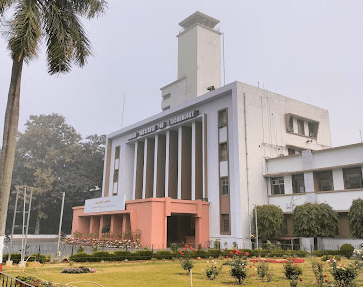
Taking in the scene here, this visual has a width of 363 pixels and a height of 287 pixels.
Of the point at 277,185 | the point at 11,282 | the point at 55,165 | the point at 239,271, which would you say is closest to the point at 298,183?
the point at 277,185

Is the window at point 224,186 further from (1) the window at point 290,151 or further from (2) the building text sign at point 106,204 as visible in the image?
(2) the building text sign at point 106,204

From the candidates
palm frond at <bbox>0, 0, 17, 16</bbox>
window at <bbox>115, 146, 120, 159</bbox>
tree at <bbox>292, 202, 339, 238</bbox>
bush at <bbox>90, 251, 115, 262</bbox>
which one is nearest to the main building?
tree at <bbox>292, 202, 339, 238</bbox>

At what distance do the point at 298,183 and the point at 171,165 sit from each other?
52.0ft

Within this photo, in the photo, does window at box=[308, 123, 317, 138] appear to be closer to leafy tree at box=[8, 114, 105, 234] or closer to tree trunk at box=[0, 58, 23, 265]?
tree trunk at box=[0, 58, 23, 265]

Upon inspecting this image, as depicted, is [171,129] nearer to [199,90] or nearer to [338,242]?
[199,90]

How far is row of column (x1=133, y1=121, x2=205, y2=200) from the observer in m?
40.6

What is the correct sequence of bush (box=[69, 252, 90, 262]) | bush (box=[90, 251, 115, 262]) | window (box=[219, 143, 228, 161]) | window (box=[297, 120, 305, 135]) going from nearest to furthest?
bush (box=[69, 252, 90, 262]) < bush (box=[90, 251, 115, 262]) < window (box=[219, 143, 228, 161]) < window (box=[297, 120, 305, 135])

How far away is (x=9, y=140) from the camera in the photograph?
1320 cm

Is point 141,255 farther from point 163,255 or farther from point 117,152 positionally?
point 117,152

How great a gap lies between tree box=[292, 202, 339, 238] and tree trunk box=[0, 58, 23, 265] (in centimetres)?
2460

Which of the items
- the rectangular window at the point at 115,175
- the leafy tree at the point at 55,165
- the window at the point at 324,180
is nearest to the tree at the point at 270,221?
the window at the point at 324,180

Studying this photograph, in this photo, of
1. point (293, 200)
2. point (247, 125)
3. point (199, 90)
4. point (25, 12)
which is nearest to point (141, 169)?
point (199, 90)

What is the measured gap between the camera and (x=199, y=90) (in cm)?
5516

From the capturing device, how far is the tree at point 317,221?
98.5 feet
